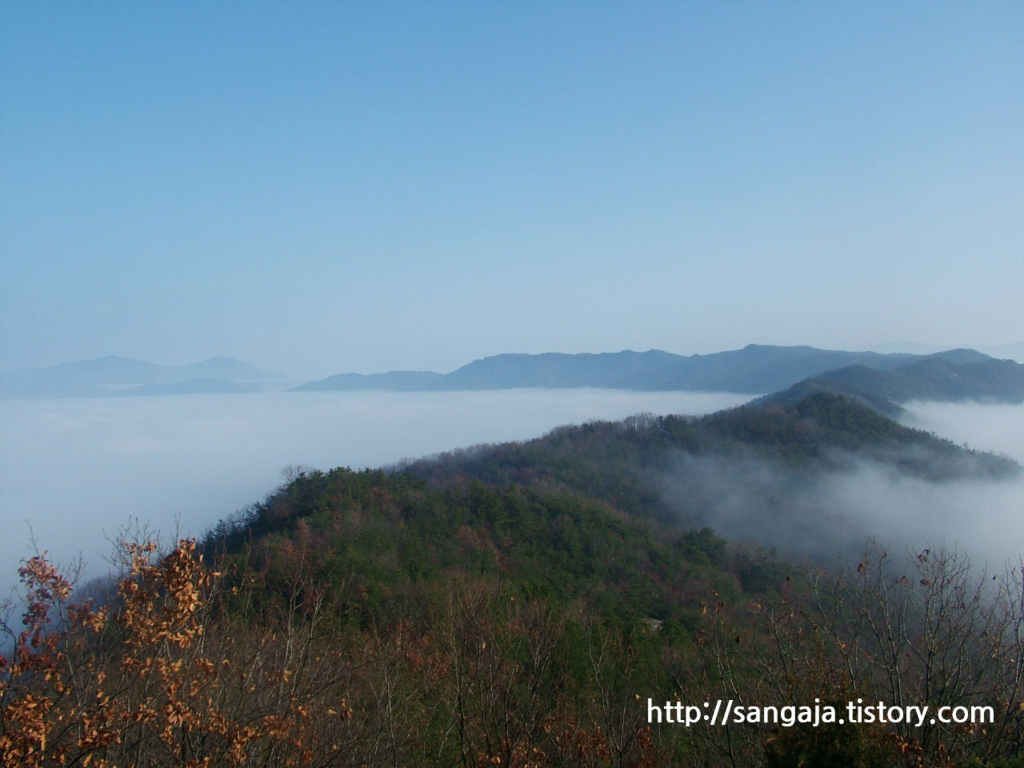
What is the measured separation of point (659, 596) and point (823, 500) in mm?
38282

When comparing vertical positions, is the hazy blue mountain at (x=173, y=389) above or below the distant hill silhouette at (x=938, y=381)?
above

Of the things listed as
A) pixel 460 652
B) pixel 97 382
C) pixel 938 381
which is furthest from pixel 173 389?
pixel 460 652

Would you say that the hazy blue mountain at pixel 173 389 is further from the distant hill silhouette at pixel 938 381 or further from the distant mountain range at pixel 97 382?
the distant hill silhouette at pixel 938 381

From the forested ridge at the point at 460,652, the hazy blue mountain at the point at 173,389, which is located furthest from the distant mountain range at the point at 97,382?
the forested ridge at the point at 460,652

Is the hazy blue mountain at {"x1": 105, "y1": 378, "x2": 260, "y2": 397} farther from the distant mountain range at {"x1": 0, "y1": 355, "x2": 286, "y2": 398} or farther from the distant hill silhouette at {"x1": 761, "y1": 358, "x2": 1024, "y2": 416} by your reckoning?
the distant hill silhouette at {"x1": 761, "y1": 358, "x2": 1024, "y2": 416}

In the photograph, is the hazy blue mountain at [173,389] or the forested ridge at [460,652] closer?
the forested ridge at [460,652]

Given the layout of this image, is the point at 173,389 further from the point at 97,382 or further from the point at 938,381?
the point at 938,381

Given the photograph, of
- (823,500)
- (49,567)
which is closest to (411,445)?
(823,500)

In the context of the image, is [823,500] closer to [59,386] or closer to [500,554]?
[500,554]

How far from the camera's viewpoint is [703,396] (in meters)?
192

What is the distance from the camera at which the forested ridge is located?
531cm

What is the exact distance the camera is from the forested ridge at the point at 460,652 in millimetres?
5312

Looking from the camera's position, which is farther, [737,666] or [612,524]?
[612,524]

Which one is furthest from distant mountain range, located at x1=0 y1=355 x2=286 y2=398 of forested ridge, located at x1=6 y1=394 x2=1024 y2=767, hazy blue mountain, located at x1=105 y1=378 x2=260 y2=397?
forested ridge, located at x1=6 y1=394 x2=1024 y2=767
